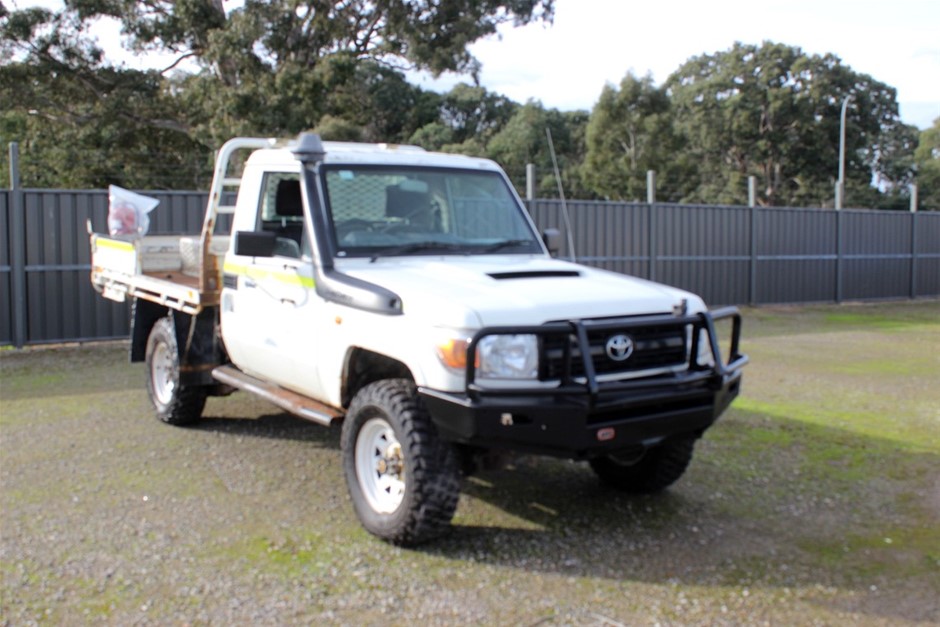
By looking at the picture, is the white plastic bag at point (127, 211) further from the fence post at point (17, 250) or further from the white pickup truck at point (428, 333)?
the fence post at point (17, 250)

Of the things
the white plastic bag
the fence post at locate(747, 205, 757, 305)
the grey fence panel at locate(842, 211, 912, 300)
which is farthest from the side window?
the grey fence panel at locate(842, 211, 912, 300)

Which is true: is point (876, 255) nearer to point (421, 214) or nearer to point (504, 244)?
point (504, 244)

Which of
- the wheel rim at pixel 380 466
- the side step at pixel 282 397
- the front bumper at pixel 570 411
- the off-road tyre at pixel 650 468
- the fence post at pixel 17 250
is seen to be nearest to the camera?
the front bumper at pixel 570 411

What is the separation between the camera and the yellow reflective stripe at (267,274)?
226 inches

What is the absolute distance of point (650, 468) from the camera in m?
5.77

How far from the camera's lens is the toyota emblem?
4.79 meters

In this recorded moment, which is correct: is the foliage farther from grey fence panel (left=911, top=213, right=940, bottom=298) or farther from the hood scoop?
the hood scoop

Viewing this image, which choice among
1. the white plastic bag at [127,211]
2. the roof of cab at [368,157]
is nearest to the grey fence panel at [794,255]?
the white plastic bag at [127,211]

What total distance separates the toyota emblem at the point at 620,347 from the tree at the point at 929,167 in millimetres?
42760

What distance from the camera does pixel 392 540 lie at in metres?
4.96

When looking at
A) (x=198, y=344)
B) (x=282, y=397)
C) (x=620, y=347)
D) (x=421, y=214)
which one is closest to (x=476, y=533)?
(x=620, y=347)

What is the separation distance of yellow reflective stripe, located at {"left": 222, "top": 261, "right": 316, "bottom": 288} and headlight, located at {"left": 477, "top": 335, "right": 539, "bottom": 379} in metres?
1.50

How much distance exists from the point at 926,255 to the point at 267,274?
67.5 ft

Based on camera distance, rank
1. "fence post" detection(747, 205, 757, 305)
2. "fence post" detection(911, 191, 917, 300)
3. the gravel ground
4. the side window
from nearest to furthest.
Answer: the gravel ground, the side window, "fence post" detection(747, 205, 757, 305), "fence post" detection(911, 191, 917, 300)
